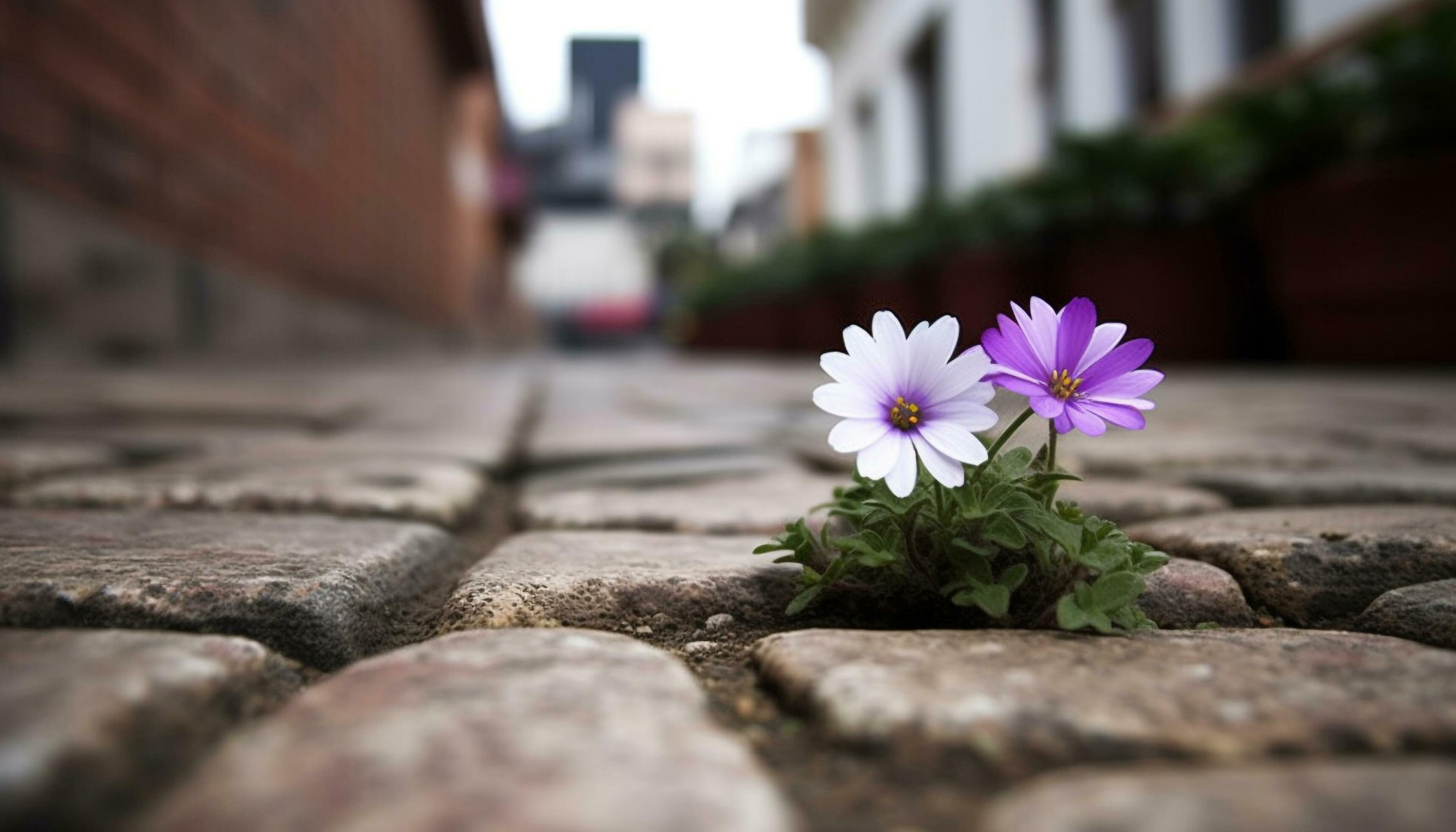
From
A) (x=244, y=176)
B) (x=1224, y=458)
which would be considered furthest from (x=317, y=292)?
(x=1224, y=458)

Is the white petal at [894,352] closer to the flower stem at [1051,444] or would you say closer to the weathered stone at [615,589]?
the flower stem at [1051,444]

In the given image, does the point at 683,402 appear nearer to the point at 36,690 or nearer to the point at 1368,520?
the point at 1368,520

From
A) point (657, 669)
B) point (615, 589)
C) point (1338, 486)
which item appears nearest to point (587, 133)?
point (1338, 486)

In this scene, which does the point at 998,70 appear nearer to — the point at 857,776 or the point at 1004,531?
the point at 1004,531

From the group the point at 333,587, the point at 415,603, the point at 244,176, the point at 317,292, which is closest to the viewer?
the point at 333,587

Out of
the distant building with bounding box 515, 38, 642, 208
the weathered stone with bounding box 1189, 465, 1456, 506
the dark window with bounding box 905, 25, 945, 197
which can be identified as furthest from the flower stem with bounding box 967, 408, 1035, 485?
the distant building with bounding box 515, 38, 642, 208
